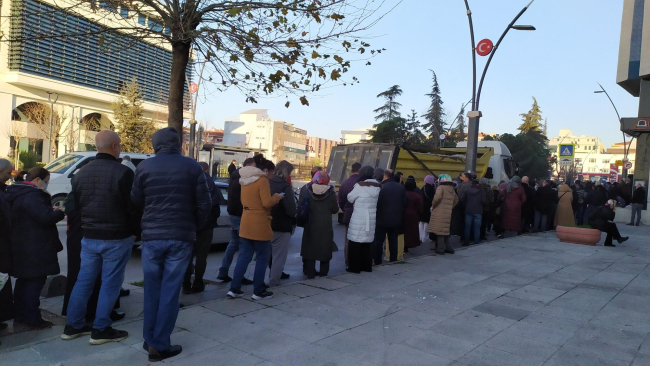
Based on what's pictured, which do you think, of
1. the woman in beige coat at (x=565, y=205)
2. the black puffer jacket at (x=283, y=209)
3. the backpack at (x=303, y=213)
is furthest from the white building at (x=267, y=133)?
the black puffer jacket at (x=283, y=209)

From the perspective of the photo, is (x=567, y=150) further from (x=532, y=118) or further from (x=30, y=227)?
(x=532, y=118)

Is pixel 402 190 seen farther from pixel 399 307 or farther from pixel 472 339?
pixel 472 339

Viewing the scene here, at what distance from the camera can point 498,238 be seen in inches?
539

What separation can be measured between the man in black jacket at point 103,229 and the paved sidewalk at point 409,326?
27 centimetres

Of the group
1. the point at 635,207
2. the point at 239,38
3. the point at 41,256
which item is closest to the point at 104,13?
the point at 239,38

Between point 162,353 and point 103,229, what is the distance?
1.17 metres

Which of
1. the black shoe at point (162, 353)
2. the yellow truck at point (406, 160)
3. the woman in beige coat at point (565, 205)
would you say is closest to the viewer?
the black shoe at point (162, 353)

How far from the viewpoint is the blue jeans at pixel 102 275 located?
14.2ft

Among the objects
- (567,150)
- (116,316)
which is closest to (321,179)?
(116,316)

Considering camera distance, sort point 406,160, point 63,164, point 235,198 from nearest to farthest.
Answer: point 235,198 < point 63,164 < point 406,160

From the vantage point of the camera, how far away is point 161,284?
13.7ft

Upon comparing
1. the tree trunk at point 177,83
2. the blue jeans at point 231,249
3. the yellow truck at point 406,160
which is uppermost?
the tree trunk at point 177,83

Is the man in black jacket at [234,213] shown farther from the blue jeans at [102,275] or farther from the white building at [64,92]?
the white building at [64,92]

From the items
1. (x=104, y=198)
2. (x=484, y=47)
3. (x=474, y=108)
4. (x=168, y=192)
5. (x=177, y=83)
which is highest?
(x=484, y=47)
